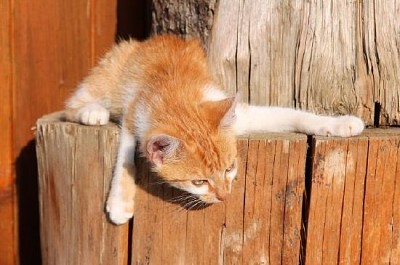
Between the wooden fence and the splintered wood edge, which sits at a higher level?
the splintered wood edge

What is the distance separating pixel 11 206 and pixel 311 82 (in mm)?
1390

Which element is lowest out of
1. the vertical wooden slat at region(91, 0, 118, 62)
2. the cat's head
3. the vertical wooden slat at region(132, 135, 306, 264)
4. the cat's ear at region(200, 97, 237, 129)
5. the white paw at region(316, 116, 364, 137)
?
the vertical wooden slat at region(132, 135, 306, 264)

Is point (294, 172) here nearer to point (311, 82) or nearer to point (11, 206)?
point (311, 82)

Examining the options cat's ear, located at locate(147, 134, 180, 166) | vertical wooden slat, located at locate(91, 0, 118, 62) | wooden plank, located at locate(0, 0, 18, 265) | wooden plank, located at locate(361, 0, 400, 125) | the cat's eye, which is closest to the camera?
cat's ear, located at locate(147, 134, 180, 166)

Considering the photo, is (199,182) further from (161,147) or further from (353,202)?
(353,202)

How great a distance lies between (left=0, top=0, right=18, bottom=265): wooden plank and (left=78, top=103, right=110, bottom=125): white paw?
0.46m

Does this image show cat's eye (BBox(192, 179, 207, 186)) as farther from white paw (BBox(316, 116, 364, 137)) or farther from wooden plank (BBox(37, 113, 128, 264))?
white paw (BBox(316, 116, 364, 137))

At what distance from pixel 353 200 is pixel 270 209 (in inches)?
10.8

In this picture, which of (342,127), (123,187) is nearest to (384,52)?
(342,127)

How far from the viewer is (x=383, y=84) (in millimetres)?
2570

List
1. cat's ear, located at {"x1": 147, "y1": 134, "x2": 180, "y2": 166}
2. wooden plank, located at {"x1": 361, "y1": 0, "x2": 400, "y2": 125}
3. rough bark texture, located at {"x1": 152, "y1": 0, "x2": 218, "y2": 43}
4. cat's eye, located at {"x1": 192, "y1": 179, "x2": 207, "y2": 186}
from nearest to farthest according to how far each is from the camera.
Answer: cat's ear, located at {"x1": 147, "y1": 134, "x2": 180, "y2": 166} → cat's eye, located at {"x1": 192, "y1": 179, "x2": 207, "y2": 186} → wooden plank, located at {"x1": 361, "y1": 0, "x2": 400, "y2": 125} → rough bark texture, located at {"x1": 152, "y1": 0, "x2": 218, "y2": 43}

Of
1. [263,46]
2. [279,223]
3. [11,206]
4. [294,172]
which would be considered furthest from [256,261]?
[11,206]

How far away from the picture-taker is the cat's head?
7.52ft

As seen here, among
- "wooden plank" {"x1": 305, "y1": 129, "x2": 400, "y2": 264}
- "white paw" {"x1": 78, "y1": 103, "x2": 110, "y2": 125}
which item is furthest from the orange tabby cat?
"wooden plank" {"x1": 305, "y1": 129, "x2": 400, "y2": 264}
